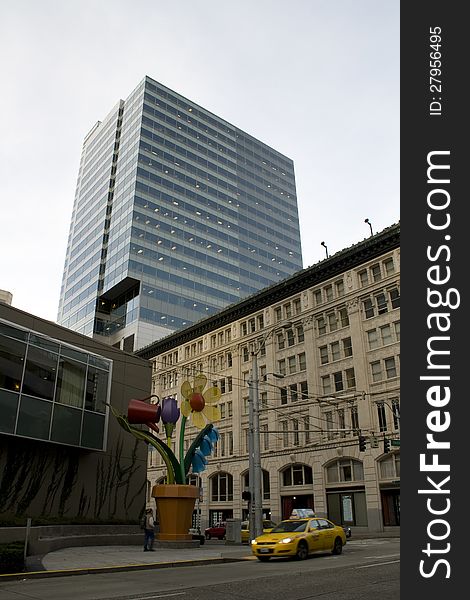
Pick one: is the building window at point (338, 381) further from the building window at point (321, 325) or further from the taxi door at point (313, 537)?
the taxi door at point (313, 537)

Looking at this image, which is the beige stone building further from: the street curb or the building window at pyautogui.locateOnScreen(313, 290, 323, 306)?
the street curb

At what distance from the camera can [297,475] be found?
156 ft

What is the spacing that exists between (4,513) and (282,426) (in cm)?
3150

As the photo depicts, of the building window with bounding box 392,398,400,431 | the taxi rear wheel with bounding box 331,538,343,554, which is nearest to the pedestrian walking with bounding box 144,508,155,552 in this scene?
the taxi rear wheel with bounding box 331,538,343,554

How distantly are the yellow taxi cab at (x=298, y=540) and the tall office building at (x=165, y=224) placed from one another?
5507cm

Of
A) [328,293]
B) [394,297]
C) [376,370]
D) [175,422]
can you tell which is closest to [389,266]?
[394,297]

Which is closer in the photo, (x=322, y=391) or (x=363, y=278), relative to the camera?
(x=363, y=278)

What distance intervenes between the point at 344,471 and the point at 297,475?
18.0 ft

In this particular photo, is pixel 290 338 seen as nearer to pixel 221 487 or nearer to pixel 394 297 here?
pixel 394 297

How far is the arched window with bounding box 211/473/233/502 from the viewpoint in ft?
179

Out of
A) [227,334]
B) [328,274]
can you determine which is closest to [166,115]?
[227,334]

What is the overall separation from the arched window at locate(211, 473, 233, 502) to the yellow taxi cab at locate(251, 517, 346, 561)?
36.4 metres

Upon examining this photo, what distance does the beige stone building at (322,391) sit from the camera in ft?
136

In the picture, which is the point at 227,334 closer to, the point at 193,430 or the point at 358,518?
the point at 193,430
